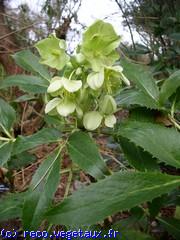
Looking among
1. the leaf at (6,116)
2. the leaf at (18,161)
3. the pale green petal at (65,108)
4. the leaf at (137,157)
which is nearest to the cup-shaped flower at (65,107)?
the pale green petal at (65,108)

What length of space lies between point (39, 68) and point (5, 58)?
1967 millimetres

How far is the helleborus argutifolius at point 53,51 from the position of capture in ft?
2.08

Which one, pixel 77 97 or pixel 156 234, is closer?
pixel 77 97

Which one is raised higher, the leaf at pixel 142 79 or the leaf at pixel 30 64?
the leaf at pixel 30 64

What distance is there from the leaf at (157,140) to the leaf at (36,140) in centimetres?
12

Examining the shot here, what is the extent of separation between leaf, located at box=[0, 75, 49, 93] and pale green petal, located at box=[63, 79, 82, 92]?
→ 179 millimetres

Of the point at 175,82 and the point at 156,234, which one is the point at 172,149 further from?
the point at 156,234

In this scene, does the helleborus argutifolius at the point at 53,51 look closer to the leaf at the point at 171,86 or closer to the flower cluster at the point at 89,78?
the flower cluster at the point at 89,78

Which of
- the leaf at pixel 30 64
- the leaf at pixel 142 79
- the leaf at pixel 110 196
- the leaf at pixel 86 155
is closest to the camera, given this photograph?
the leaf at pixel 110 196

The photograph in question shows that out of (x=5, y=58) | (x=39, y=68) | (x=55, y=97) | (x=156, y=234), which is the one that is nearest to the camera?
(x=55, y=97)

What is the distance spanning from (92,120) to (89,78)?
0.08 meters

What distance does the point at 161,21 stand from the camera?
1.86 m

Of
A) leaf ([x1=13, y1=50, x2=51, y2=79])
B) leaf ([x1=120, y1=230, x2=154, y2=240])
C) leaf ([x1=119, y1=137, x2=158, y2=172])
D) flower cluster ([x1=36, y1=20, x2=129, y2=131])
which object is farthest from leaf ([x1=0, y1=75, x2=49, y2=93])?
leaf ([x1=120, y1=230, x2=154, y2=240])

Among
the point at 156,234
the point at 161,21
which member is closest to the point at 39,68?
the point at 156,234
